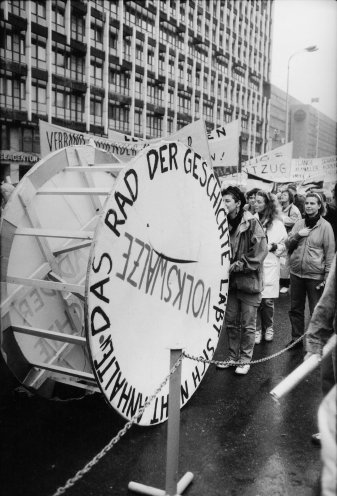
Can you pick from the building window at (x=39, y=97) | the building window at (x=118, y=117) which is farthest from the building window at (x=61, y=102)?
the building window at (x=118, y=117)

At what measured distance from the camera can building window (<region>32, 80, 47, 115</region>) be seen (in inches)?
1405

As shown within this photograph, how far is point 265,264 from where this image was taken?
22.1ft

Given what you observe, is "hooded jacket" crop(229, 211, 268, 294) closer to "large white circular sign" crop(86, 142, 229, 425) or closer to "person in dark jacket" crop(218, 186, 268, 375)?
"person in dark jacket" crop(218, 186, 268, 375)

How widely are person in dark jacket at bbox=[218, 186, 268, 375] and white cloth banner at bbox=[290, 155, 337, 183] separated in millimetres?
10655

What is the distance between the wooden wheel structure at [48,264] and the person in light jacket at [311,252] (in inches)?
97.9

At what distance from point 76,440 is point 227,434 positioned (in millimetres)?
1185

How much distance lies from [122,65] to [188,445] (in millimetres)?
43826

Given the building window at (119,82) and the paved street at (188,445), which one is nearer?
the paved street at (188,445)

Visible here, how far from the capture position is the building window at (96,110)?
40.6 metres

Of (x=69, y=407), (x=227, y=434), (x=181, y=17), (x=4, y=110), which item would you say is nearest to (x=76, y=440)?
(x=69, y=407)

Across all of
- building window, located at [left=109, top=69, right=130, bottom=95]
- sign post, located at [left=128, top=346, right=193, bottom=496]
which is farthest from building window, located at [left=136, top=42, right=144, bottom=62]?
sign post, located at [left=128, top=346, right=193, bottom=496]

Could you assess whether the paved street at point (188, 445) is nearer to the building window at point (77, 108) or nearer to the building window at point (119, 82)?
the building window at point (77, 108)

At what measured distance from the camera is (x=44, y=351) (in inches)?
159

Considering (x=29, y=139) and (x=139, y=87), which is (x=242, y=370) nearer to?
(x=29, y=139)
